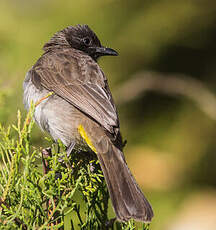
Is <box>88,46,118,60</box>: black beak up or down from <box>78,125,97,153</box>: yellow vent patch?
up

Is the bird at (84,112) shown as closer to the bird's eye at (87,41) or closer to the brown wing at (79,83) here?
the brown wing at (79,83)

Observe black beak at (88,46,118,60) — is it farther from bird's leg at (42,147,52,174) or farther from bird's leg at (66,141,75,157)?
bird's leg at (42,147,52,174)

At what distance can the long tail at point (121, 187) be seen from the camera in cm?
262

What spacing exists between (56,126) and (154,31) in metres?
1.57

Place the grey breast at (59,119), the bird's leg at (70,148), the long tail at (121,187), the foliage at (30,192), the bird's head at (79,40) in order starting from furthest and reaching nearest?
the bird's head at (79,40) → the grey breast at (59,119) → the bird's leg at (70,148) → the long tail at (121,187) → the foliage at (30,192)

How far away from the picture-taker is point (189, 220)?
4668mm

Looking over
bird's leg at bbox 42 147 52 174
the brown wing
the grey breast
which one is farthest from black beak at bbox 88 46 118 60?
bird's leg at bbox 42 147 52 174

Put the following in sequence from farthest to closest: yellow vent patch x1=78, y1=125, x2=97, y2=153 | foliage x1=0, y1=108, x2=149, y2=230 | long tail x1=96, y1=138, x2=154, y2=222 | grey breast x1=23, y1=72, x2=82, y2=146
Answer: grey breast x1=23, y1=72, x2=82, y2=146 → yellow vent patch x1=78, y1=125, x2=97, y2=153 → long tail x1=96, y1=138, x2=154, y2=222 → foliage x1=0, y1=108, x2=149, y2=230

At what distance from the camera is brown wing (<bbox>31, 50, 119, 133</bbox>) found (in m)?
3.38

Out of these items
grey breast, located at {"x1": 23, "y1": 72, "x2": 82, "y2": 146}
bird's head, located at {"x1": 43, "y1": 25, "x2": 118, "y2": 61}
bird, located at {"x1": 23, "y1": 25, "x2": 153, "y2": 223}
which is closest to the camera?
bird, located at {"x1": 23, "y1": 25, "x2": 153, "y2": 223}

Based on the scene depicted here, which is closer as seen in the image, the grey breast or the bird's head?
the grey breast

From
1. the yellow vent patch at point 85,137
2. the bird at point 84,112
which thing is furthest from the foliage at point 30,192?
the yellow vent patch at point 85,137

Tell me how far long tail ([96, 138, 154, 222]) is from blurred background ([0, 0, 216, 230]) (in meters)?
1.28

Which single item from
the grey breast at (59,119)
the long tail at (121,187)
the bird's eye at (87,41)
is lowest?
the long tail at (121,187)
